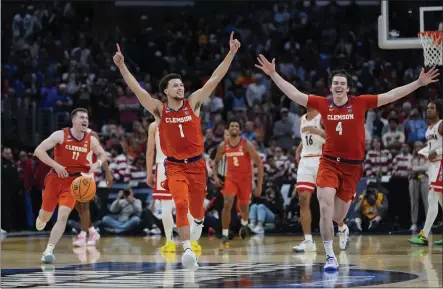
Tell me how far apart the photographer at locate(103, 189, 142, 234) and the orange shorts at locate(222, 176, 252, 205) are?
3.31 metres

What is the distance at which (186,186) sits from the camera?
471 inches

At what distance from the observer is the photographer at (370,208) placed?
2069cm

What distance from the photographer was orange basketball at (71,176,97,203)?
1416cm

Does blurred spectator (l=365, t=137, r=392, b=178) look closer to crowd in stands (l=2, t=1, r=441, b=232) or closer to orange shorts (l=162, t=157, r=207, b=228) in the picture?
crowd in stands (l=2, t=1, r=441, b=232)

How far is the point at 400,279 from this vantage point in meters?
11.3

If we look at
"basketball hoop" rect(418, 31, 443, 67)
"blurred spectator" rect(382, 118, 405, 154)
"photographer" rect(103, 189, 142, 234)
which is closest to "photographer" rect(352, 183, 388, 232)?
"blurred spectator" rect(382, 118, 405, 154)

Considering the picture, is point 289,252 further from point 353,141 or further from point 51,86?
point 51,86

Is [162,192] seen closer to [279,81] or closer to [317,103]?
[317,103]

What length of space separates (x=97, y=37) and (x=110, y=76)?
2.09m

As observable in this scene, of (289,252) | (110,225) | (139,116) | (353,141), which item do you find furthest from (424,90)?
(353,141)

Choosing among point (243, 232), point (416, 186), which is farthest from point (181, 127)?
point (416, 186)

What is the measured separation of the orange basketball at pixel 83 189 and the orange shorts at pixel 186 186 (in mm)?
2145

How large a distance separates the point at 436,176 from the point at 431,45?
86.6 inches

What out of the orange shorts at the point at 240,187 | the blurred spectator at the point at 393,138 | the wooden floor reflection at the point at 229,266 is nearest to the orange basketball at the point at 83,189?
the wooden floor reflection at the point at 229,266
